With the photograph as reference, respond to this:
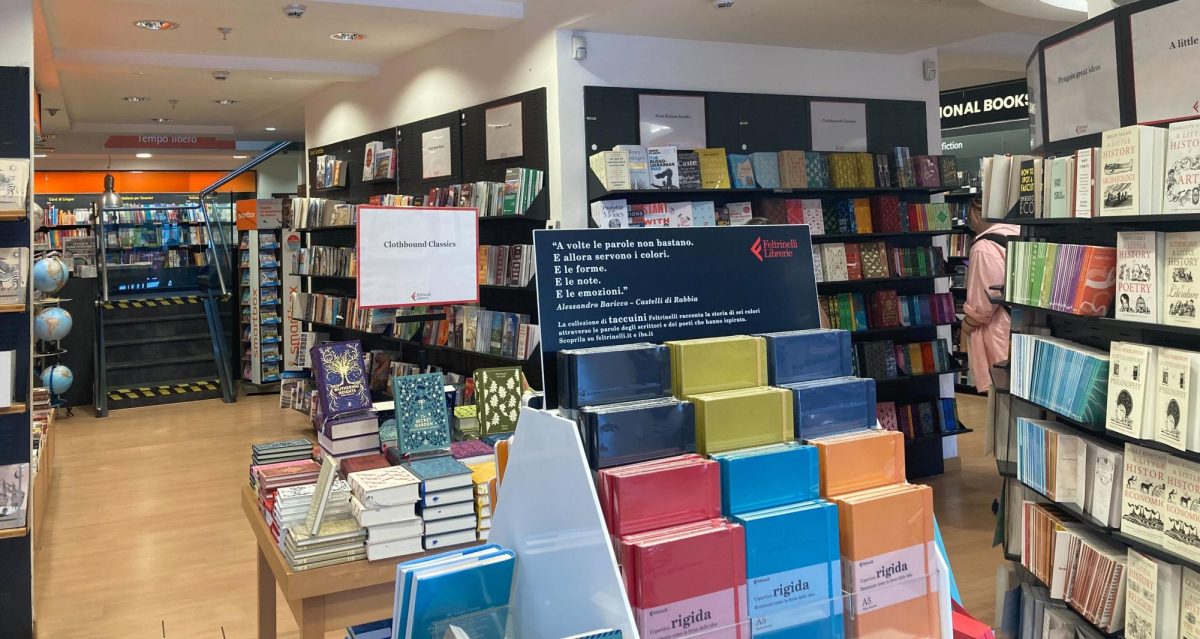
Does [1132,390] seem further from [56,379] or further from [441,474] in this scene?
[56,379]

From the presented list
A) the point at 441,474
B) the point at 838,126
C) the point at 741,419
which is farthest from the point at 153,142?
the point at 741,419

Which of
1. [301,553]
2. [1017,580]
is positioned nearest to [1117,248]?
[1017,580]

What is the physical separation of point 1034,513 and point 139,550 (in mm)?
4678

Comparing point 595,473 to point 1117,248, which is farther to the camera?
point 1117,248

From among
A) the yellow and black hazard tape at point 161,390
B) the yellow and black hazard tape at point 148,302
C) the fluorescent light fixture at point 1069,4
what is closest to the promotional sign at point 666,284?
the fluorescent light fixture at point 1069,4

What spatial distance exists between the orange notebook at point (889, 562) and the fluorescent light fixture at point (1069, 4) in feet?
13.1

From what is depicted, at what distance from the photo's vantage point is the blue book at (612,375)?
1819 millimetres

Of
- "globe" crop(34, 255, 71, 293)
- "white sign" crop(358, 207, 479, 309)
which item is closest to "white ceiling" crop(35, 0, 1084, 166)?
"globe" crop(34, 255, 71, 293)

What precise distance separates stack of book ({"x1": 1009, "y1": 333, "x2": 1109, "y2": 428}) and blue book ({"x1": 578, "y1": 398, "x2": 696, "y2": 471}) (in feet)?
5.42

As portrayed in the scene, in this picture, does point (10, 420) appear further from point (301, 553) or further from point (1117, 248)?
point (1117, 248)

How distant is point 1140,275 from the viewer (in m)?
2.64

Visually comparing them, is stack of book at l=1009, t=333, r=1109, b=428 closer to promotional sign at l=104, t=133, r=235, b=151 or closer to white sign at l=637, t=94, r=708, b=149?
white sign at l=637, t=94, r=708, b=149

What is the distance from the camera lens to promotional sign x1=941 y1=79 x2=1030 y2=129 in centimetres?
955

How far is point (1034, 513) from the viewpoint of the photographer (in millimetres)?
3250
